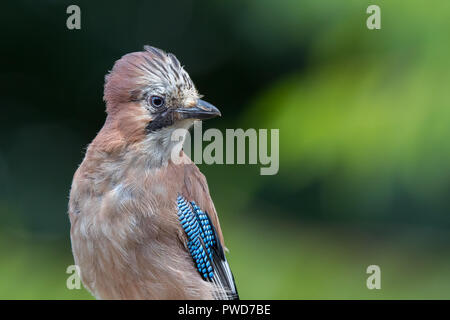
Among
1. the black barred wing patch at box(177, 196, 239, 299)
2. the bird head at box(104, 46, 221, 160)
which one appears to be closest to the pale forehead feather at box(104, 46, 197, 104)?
the bird head at box(104, 46, 221, 160)

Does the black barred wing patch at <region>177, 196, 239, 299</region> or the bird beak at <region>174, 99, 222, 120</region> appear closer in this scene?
the bird beak at <region>174, 99, 222, 120</region>

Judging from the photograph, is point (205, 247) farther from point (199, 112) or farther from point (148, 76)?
point (148, 76)

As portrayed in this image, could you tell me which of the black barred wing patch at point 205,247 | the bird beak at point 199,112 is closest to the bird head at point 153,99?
the bird beak at point 199,112

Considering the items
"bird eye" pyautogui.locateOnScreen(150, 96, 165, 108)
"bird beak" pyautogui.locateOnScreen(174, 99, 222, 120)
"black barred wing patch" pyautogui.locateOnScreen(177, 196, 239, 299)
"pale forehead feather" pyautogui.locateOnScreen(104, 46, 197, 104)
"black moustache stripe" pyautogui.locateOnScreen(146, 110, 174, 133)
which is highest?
"pale forehead feather" pyautogui.locateOnScreen(104, 46, 197, 104)

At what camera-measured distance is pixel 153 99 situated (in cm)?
204

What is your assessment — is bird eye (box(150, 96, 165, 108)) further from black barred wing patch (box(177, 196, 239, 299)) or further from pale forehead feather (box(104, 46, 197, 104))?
black barred wing patch (box(177, 196, 239, 299))

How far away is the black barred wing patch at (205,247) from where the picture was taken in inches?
87.6

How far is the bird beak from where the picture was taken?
2.01 meters

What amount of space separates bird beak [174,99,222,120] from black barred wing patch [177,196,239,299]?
1.05 ft

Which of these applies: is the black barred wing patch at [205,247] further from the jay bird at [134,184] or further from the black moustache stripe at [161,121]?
the black moustache stripe at [161,121]

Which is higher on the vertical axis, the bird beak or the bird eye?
the bird eye

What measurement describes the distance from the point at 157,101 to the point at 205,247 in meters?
0.52

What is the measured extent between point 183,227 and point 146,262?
7.2 inches

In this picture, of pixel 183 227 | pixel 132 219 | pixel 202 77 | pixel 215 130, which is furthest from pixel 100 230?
pixel 202 77
